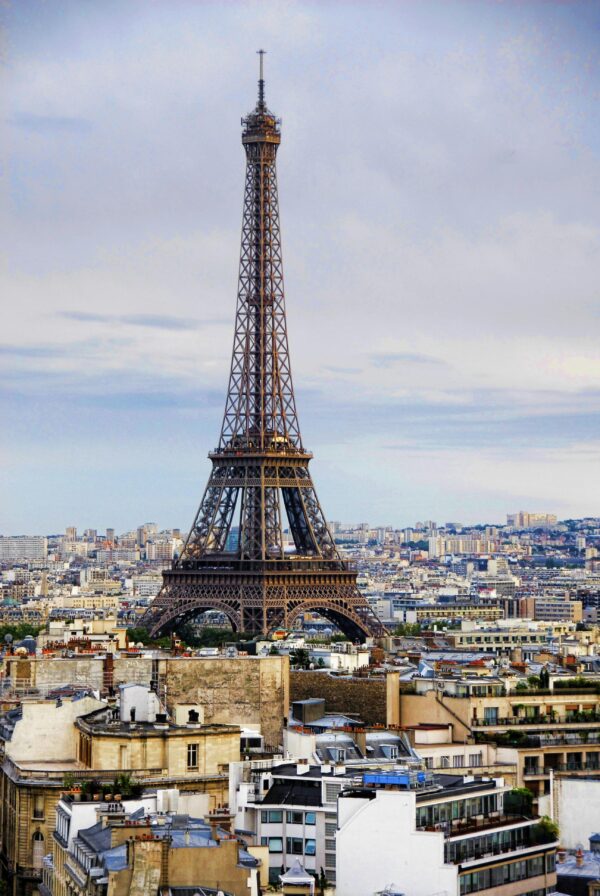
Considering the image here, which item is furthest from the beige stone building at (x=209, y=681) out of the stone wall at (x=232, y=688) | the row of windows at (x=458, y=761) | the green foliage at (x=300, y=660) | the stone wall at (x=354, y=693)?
the green foliage at (x=300, y=660)

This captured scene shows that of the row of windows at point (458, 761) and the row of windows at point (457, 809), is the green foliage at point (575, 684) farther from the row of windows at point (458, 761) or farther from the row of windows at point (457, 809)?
the row of windows at point (457, 809)

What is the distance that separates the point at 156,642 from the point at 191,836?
74.3 m

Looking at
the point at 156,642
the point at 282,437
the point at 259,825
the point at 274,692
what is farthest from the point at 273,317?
the point at 259,825

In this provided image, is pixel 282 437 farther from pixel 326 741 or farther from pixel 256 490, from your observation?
pixel 326 741

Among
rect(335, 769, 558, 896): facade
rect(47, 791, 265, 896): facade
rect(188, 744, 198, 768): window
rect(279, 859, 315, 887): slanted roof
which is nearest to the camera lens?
rect(47, 791, 265, 896): facade

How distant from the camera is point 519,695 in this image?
58.5 meters

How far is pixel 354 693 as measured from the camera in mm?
58812

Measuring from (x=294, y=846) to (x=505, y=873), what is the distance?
412cm

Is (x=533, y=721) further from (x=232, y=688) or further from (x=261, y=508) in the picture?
(x=261, y=508)

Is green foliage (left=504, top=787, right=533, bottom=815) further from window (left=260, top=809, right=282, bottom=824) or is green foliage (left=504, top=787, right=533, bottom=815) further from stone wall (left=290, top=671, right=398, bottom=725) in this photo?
stone wall (left=290, top=671, right=398, bottom=725)

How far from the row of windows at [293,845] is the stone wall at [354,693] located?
13.8 m

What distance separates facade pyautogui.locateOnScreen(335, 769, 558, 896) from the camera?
129 ft

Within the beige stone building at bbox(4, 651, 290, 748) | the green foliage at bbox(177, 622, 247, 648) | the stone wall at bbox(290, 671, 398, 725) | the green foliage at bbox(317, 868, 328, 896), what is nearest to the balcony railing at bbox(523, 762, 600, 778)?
the stone wall at bbox(290, 671, 398, 725)

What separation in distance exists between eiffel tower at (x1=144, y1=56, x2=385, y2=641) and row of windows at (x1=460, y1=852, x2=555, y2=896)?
254 ft
